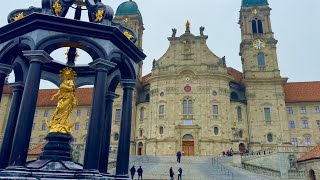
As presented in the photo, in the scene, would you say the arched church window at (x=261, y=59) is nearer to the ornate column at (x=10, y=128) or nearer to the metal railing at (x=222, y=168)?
the metal railing at (x=222, y=168)

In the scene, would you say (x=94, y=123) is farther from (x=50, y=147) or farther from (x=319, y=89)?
(x=319, y=89)

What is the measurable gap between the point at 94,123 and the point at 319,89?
174 feet

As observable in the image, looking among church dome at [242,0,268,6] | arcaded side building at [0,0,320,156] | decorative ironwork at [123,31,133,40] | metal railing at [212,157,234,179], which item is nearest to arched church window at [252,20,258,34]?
arcaded side building at [0,0,320,156]

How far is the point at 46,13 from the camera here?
9.77 meters

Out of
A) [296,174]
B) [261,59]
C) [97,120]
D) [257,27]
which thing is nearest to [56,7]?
[97,120]

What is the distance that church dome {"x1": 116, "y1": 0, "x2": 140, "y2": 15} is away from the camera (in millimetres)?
56412

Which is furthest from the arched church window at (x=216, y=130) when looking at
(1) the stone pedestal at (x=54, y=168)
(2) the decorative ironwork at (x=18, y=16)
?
(2) the decorative ironwork at (x=18, y=16)

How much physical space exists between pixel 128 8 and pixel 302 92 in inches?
1418

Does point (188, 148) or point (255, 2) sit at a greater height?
point (255, 2)

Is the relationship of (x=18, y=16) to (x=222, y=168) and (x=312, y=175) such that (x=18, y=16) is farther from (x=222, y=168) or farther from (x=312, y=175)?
(x=312, y=175)

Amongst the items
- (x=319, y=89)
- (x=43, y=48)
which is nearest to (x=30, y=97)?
(x=43, y=48)

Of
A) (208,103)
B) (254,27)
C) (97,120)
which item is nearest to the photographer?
(97,120)

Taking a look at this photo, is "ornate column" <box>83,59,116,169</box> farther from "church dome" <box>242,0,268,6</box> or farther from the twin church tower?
"church dome" <box>242,0,268,6</box>

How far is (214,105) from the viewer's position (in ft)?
150
